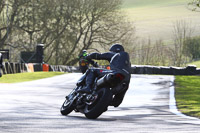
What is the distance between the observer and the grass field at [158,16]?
102081mm

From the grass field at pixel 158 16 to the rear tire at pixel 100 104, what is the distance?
85.0 meters

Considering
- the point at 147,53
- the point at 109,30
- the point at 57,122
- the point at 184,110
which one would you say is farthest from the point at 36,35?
the point at 57,122

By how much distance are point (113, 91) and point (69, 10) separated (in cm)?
4655

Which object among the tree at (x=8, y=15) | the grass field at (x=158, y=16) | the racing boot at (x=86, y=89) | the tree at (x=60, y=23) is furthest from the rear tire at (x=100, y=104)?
the grass field at (x=158, y=16)

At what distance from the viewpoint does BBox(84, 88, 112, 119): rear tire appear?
35.1ft

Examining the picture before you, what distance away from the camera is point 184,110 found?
576 inches

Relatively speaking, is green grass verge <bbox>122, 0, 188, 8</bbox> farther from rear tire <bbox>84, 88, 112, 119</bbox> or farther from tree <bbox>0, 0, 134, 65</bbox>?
rear tire <bbox>84, 88, 112, 119</bbox>

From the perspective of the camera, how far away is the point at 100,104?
35.1 feet

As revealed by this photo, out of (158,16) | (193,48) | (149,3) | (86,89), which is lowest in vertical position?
(158,16)

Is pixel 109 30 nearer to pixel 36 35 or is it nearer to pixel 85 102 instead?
pixel 36 35

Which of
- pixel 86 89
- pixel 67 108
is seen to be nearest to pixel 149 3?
pixel 67 108

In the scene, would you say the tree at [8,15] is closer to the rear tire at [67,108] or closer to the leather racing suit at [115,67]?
the rear tire at [67,108]

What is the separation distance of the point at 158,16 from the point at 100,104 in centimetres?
10829

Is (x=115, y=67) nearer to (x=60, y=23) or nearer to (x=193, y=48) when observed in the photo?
(x=60, y=23)
